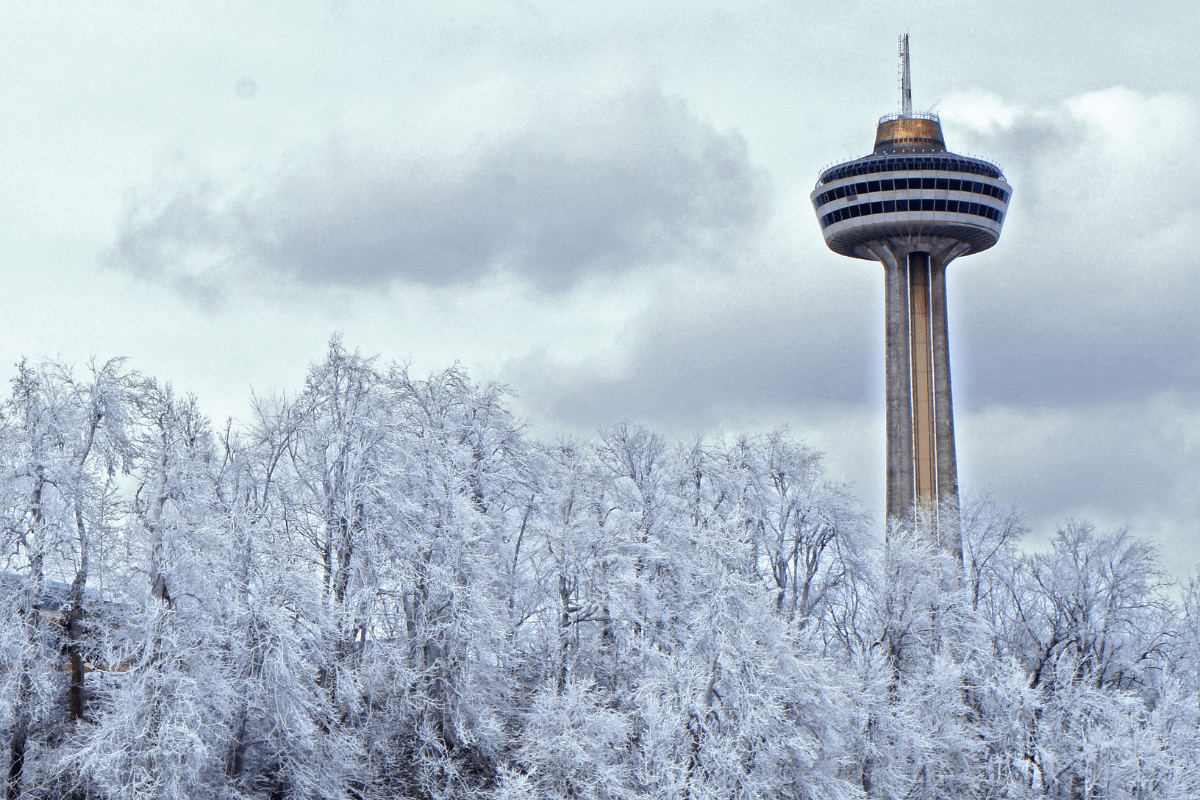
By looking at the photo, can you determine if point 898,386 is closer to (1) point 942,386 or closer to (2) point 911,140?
(1) point 942,386

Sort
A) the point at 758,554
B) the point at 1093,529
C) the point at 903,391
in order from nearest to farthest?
1. the point at 758,554
2. the point at 1093,529
3. the point at 903,391

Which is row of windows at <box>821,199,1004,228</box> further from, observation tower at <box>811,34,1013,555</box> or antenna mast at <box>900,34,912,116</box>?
antenna mast at <box>900,34,912,116</box>

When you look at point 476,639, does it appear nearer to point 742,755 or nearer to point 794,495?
point 742,755

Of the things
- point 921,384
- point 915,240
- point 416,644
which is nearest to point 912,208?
point 915,240

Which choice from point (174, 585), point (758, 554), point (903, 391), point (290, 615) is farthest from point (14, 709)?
point (903, 391)

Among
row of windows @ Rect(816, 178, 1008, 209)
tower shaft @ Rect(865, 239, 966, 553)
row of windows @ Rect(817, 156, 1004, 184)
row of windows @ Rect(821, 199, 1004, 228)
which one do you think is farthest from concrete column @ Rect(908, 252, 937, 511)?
row of windows @ Rect(817, 156, 1004, 184)

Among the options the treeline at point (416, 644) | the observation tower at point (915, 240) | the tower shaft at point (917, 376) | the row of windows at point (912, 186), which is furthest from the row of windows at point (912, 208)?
the treeline at point (416, 644)

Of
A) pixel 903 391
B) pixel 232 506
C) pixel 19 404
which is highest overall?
pixel 903 391
